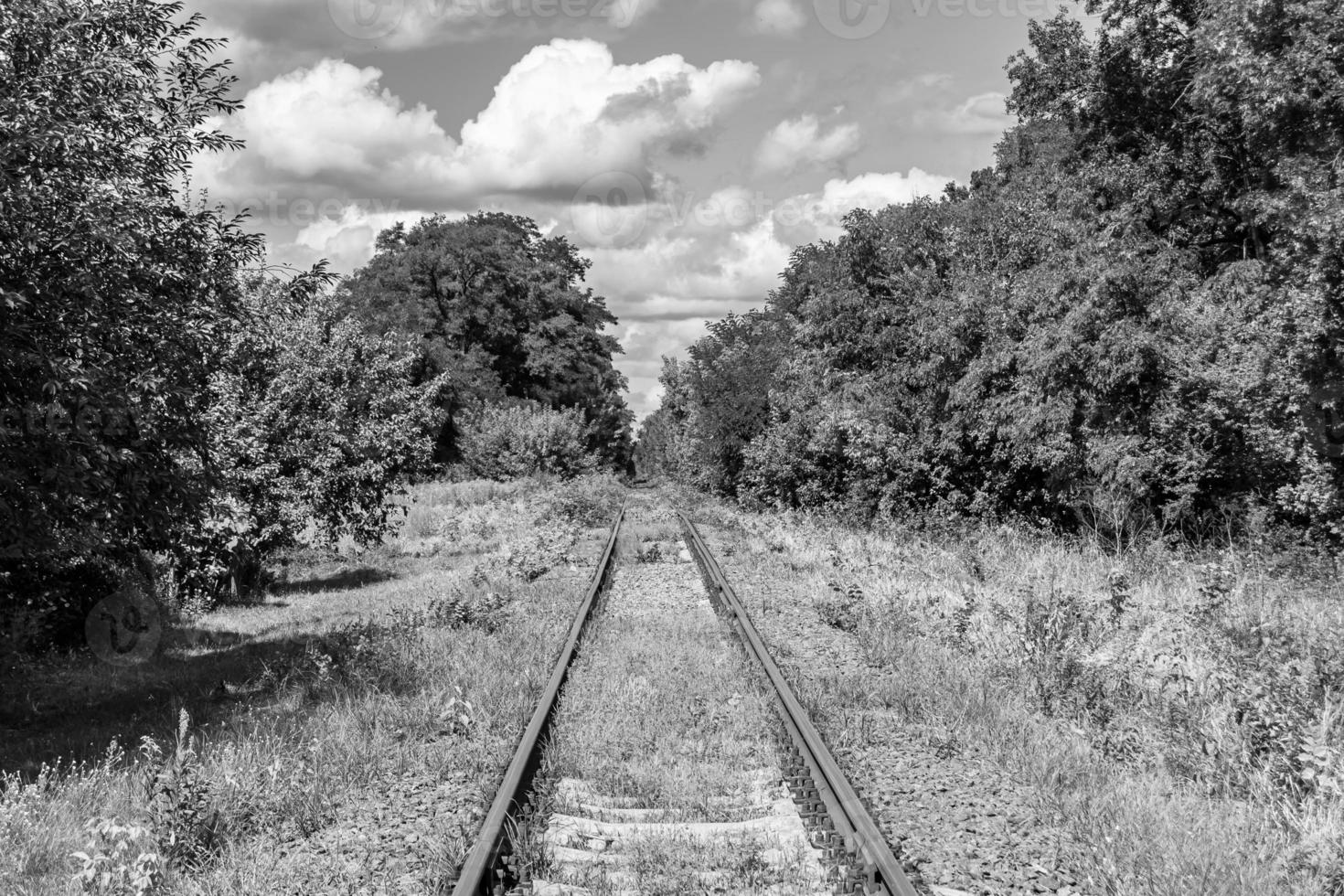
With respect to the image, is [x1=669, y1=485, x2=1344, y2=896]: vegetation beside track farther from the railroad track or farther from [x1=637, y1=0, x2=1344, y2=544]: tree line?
[x1=637, y1=0, x2=1344, y2=544]: tree line

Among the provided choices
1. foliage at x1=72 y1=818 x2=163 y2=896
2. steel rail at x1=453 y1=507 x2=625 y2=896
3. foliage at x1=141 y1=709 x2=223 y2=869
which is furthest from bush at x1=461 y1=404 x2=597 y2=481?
foliage at x1=72 y1=818 x2=163 y2=896

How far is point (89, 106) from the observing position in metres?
7.93

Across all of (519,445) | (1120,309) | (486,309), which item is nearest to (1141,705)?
(1120,309)

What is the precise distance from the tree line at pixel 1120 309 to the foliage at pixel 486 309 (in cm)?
3421

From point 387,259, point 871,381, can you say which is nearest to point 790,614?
point 871,381

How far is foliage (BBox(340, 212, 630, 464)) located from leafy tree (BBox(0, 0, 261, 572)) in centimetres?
4877

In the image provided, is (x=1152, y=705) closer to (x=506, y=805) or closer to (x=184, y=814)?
(x=506, y=805)

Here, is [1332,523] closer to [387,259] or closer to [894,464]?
[894,464]

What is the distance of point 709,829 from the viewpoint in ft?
18.7

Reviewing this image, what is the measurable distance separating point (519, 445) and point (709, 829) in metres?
43.2

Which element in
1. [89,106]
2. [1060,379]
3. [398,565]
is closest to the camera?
[89,106]

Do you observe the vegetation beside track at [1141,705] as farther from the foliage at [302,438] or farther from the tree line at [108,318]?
the foliage at [302,438]

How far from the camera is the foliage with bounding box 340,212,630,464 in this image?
213 ft

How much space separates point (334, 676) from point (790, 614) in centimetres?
590
